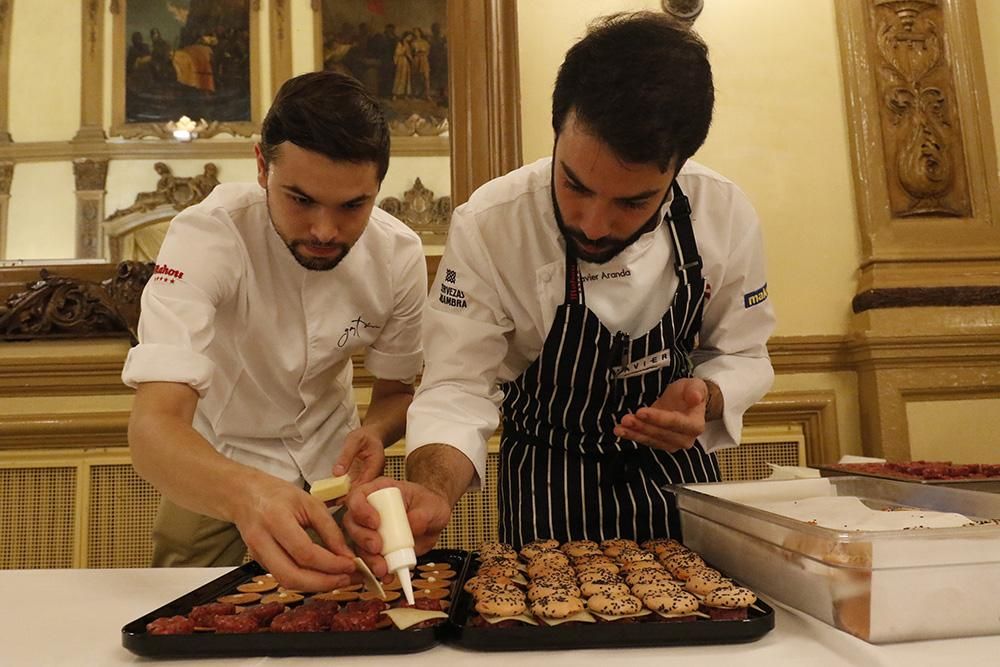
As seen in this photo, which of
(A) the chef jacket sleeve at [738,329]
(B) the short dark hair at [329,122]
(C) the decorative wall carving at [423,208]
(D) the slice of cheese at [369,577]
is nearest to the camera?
(D) the slice of cheese at [369,577]

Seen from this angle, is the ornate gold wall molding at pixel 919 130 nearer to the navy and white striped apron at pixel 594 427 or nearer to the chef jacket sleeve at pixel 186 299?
the navy and white striped apron at pixel 594 427

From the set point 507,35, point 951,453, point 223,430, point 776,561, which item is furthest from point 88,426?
point 951,453

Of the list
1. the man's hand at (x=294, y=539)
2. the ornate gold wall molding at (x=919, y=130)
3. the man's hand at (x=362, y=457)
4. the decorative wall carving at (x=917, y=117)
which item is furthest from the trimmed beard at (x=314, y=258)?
the decorative wall carving at (x=917, y=117)

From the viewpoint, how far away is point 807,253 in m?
2.57

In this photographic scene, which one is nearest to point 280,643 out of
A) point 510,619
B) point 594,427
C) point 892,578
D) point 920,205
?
point 510,619

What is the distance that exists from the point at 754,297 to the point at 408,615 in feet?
3.13

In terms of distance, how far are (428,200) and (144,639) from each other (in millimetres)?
2040

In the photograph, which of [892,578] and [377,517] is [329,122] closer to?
[377,517]

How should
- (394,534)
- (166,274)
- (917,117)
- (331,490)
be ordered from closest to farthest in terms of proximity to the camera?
(394,534) → (331,490) → (166,274) → (917,117)

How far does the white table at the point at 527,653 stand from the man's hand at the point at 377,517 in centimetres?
14

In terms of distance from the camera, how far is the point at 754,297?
1472 millimetres

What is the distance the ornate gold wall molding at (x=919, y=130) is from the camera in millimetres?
2533

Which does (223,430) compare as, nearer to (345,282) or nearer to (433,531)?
(345,282)
